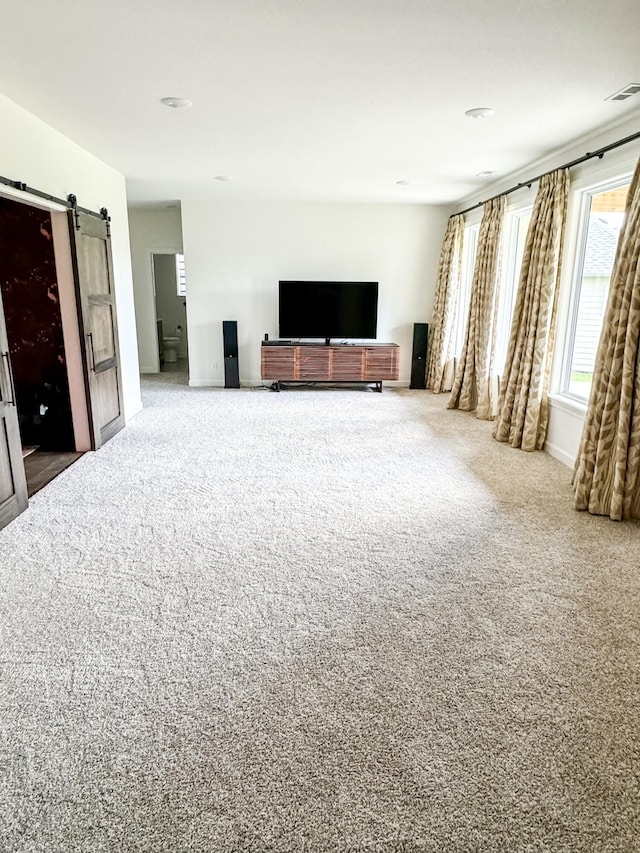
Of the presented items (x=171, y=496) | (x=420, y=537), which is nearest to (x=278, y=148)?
(x=171, y=496)

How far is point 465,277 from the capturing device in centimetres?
774

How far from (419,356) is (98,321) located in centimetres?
466

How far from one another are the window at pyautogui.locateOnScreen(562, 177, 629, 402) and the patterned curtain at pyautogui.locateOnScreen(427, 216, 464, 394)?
2.91m

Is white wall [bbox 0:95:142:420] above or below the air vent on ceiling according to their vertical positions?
below

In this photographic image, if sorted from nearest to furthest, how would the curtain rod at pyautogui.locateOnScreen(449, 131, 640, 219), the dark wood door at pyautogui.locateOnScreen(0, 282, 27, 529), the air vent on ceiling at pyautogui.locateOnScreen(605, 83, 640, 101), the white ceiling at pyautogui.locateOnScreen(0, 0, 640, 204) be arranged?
the white ceiling at pyautogui.locateOnScreen(0, 0, 640, 204) → the air vent on ceiling at pyautogui.locateOnScreen(605, 83, 640, 101) → the dark wood door at pyautogui.locateOnScreen(0, 282, 27, 529) → the curtain rod at pyautogui.locateOnScreen(449, 131, 640, 219)

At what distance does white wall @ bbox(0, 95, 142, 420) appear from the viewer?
3680mm

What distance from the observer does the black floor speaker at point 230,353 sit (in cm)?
778

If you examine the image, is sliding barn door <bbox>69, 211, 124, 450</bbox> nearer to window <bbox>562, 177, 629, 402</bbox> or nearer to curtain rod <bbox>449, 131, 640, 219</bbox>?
curtain rod <bbox>449, 131, 640, 219</bbox>

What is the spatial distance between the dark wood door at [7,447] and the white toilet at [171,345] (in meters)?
7.14

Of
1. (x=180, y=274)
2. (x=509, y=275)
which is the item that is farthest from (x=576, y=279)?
(x=180, y=274)

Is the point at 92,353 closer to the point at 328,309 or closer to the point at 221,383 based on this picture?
the point at 221,383

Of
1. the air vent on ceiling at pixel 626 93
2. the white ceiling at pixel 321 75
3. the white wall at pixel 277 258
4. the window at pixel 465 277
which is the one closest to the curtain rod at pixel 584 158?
the white ceiling at pixel 321 75

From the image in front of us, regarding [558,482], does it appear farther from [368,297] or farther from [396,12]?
[368,297]

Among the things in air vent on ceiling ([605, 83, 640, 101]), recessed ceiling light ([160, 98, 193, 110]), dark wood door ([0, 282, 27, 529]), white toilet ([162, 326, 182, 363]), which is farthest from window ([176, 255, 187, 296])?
air vent on ceiling ([605, 83, 640, 101])
